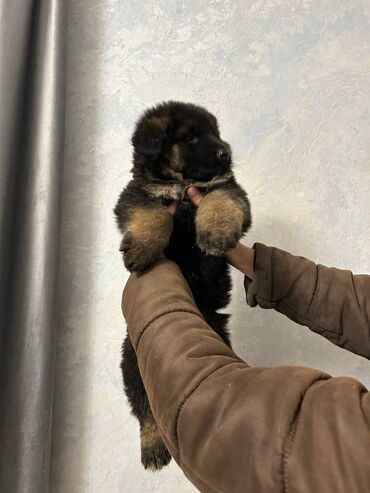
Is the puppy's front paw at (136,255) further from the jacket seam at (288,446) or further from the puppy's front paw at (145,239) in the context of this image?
the jacket seam at (288,446)

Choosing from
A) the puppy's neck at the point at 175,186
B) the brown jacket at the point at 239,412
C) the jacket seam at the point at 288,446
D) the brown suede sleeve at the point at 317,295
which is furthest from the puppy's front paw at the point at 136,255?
the jacket seam at the point at 288,446

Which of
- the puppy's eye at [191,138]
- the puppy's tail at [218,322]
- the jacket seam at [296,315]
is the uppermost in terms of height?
the puppy's eye at [191,138]

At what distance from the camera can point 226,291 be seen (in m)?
1.35

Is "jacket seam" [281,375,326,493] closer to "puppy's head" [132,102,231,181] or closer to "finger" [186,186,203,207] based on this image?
"finger" [186,186,203,207]

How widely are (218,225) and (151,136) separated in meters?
0.42

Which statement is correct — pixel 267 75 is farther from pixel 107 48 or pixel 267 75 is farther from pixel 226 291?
pixel 226 291

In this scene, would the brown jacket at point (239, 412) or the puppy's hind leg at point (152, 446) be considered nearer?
the brown jacket at point (239, 412)

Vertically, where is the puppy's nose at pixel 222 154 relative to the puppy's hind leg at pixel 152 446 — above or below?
above

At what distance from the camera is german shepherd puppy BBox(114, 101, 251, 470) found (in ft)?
3.81

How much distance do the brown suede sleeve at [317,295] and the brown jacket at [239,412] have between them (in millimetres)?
396

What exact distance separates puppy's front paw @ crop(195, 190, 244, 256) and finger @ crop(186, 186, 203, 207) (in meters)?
0.08

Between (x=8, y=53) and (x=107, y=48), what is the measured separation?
0.49 metres

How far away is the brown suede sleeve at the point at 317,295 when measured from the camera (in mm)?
1271

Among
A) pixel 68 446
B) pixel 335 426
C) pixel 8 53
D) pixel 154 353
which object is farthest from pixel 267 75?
pixel 68 446
